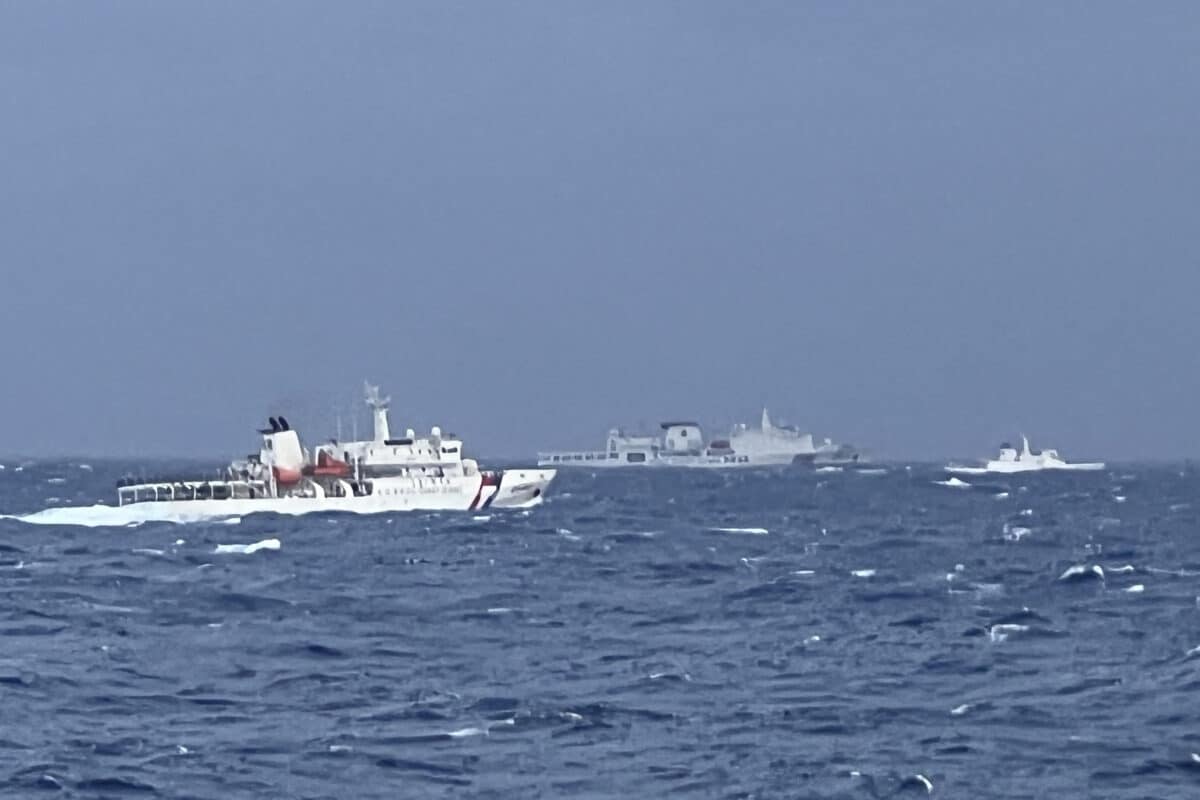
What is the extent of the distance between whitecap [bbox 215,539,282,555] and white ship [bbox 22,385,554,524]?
18.0 meters

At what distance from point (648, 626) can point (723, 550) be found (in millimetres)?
26864

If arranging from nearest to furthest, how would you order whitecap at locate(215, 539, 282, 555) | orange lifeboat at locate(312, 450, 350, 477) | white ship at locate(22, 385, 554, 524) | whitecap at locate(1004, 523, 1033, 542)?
whitecap at locate(215, 539, 282, 555) < whitecap at locate(1004, 523, 1033, 542) < white ship at locate(22, 385, 554, 524) < orange lifeboat at locate(312, 450, 350, 477)

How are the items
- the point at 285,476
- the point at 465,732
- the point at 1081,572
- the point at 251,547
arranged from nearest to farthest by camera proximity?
the point at 465,732 < the point at 1081,572 < the point at 251,547 < the point at 285,476

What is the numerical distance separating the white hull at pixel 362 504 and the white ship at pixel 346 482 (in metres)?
0.05

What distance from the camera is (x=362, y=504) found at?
319 feet


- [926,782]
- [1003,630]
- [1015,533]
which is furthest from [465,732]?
[1015,533]

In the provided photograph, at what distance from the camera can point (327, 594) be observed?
54969 mm

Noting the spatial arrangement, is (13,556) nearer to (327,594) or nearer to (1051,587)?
(327,594)

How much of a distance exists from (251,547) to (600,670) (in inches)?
1469

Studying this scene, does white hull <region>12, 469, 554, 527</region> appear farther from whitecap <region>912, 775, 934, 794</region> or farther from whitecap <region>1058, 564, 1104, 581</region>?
whitecap <region>912, 775, 934, 794</region>

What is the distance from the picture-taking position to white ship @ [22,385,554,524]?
95812mm

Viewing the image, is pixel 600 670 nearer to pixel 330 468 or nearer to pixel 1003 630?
pixel 1003 630

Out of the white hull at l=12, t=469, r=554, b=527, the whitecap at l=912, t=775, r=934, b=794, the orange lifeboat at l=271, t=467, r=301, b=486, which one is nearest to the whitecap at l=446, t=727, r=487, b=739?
the whitecap at l=912, t=775, r=934, b=794

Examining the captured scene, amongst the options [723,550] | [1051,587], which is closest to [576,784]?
[1051,587]
